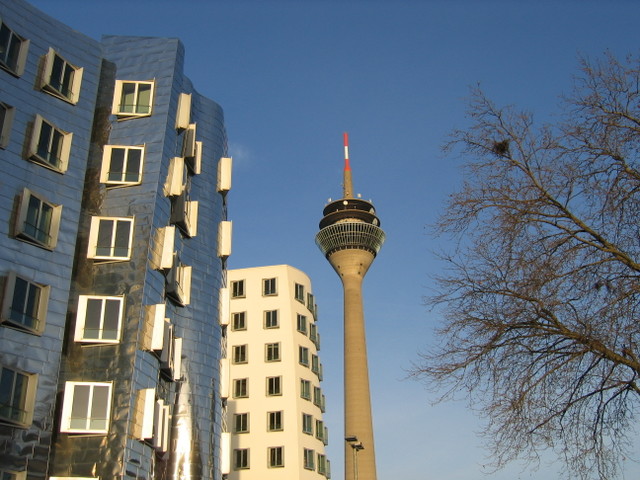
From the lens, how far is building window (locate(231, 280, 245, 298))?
62906mm

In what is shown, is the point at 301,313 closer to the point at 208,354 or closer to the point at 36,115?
the point at 208,354

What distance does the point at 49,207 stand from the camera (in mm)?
28938

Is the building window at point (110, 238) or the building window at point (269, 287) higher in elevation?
the building window at point (269, 287)

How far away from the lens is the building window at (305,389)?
59094 millimetres

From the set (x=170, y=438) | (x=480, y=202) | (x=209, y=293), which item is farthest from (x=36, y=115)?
(x=480, y=202)

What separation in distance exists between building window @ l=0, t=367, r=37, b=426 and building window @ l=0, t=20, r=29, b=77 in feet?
40.6

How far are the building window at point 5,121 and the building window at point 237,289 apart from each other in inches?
1424

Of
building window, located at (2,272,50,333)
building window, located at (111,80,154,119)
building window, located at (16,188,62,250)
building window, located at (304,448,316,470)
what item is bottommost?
building window, located at (304,448,316,470)

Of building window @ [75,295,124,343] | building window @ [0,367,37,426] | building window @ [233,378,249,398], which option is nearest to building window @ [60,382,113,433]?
building window @ [0,367,37,426]

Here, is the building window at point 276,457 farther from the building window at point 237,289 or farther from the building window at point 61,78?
the building window at point 61,78

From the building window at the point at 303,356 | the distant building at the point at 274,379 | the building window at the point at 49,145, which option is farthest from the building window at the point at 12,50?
the building window at the point at 303,356

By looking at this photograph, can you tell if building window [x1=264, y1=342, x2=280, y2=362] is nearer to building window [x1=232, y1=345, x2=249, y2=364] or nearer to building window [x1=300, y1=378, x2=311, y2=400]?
building window [x1=232, y1=345, x2=249, y2=364]

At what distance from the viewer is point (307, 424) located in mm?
58531

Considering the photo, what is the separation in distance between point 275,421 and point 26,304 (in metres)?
34.1
